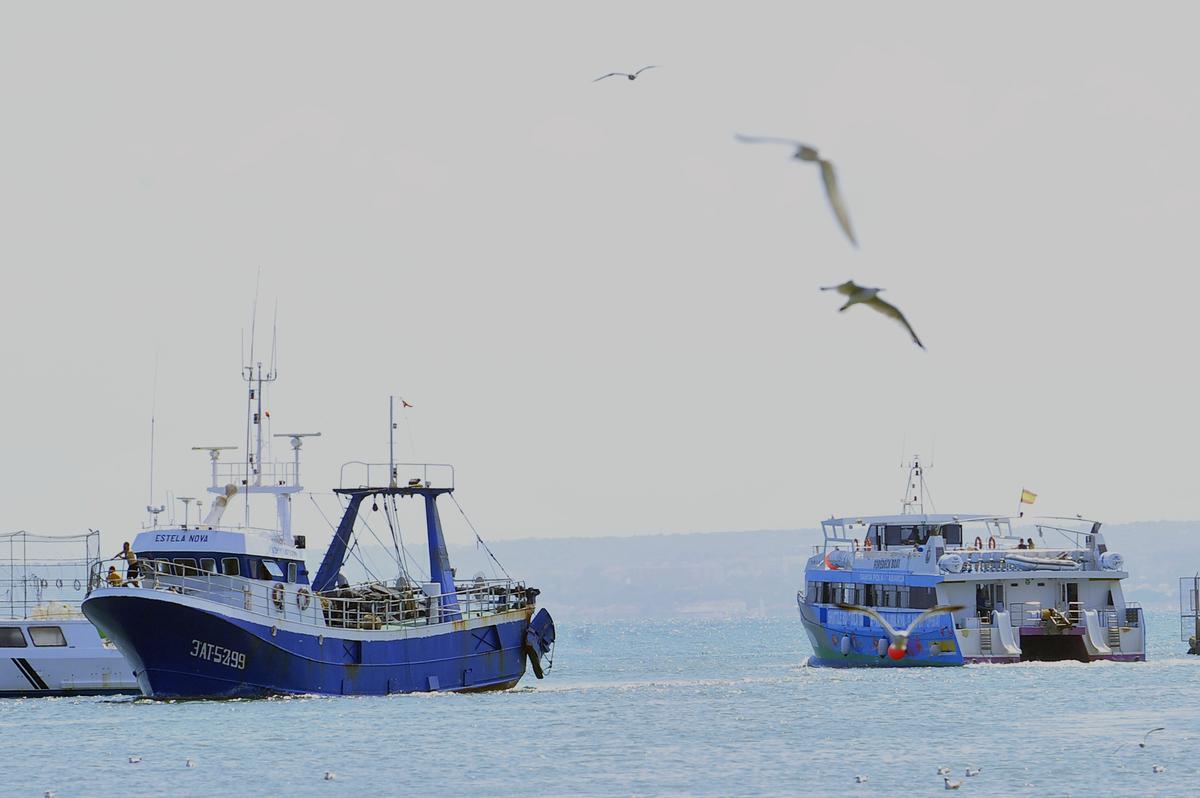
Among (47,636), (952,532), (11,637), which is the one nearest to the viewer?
(11,637)

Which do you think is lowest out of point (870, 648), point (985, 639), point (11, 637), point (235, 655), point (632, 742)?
point (632, 742)

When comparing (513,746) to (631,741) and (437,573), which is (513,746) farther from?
(437,573)

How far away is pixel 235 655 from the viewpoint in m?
52.3

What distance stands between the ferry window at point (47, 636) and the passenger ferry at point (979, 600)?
28.0 meters

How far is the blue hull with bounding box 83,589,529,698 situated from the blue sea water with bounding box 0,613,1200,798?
24.8 inches

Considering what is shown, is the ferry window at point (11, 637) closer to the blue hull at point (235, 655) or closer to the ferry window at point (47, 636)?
the ferry window at point (47, 636)

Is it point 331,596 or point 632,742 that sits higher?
point 331,596

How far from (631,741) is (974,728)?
887 centimetres

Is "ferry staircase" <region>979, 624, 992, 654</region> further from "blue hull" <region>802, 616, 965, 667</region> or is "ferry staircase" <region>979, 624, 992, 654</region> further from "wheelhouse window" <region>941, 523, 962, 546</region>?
"wheelhouse window" <region>941, 523, 962, 546</region>

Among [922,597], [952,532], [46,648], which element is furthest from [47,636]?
[952,532]

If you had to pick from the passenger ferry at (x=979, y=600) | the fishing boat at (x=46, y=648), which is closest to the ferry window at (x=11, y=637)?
the fishing boat at (x=46, y=648)

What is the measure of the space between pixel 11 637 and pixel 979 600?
32.9 meters

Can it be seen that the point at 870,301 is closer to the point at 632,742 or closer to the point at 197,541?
the point at 632,742

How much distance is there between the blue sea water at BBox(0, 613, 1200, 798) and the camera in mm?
40219
